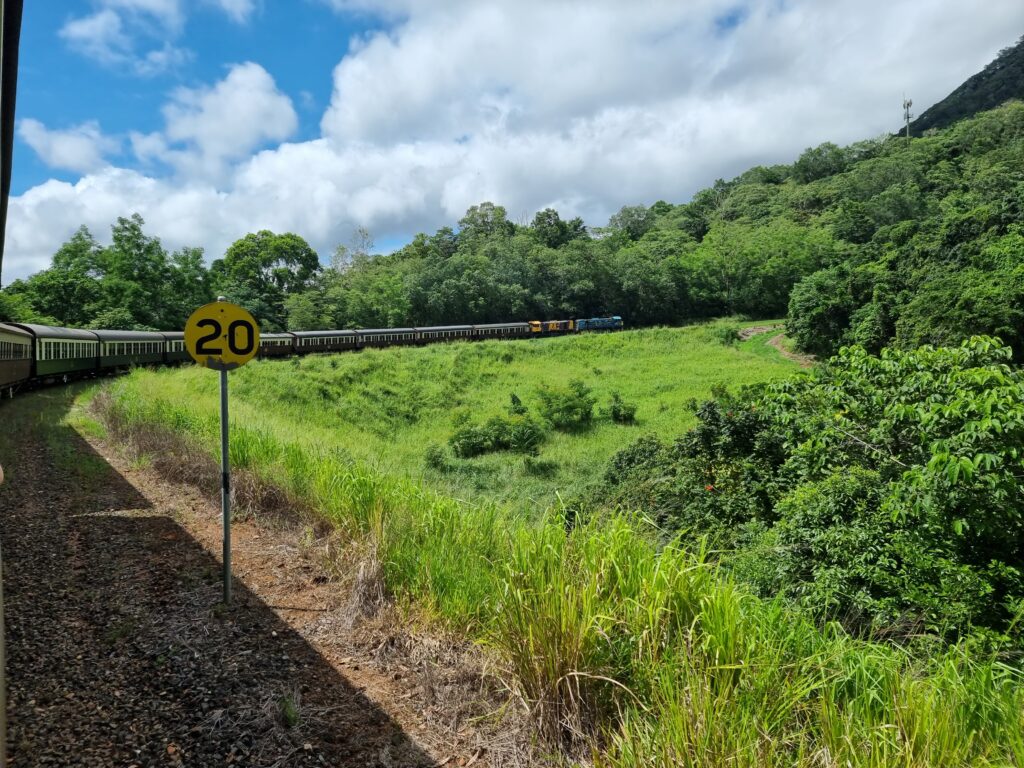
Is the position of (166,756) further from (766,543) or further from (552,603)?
(766,543)

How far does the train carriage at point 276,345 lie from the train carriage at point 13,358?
1168 cm

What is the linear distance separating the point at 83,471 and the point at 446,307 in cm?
4587

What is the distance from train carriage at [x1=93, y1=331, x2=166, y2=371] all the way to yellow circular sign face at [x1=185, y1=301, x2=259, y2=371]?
71.4 feet

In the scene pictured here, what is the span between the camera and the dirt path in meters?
2.94

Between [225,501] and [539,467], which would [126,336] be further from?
[225,501]

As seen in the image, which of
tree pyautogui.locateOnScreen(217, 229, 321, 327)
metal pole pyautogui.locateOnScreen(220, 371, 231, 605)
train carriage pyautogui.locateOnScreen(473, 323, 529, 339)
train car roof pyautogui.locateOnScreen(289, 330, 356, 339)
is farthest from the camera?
tree pyautogui.locateOnScreen(217, 229, 321, 327)

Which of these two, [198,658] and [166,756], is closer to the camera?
[166,756]

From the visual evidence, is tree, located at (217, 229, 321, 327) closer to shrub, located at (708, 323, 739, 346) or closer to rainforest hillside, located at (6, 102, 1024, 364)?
rainforest hillside, located at (6, 102, 1024, 364)

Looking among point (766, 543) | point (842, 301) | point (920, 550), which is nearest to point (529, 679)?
point (920, 550)

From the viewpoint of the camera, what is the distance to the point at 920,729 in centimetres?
232

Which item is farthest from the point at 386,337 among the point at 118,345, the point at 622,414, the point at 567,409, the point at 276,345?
the point at 622,414

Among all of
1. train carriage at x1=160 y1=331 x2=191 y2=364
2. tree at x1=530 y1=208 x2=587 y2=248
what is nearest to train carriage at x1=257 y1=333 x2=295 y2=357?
train carriage at x1=160 y1=331 x2=191 y2=364

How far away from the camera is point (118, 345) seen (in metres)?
23.7

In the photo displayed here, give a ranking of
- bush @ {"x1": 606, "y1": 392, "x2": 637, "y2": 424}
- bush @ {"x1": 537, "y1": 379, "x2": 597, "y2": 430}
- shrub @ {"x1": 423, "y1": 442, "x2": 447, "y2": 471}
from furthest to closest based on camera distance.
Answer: bush @ {"x1": 606, "y1": 392, "x2": 637, "y2": 424} → bush @ {"x1": 537, "y1": 379, "x2": 597, "y2": 430} → shrub @ {"x1": 423, "y1": 442, "x2": 447, "y2": 471}
